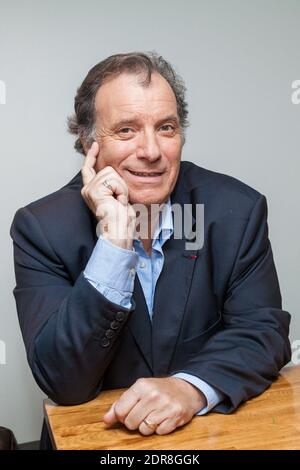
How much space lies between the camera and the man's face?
1.30 metres

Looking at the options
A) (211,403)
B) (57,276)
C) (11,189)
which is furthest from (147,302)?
(11,189)

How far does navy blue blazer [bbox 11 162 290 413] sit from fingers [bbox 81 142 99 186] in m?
0.06

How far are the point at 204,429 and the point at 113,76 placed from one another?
87 cm

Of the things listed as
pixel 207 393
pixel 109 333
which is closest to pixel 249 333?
pixel 207 393

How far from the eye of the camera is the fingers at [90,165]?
4.48ft

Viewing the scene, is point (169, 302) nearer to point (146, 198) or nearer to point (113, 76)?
point (146, 198)

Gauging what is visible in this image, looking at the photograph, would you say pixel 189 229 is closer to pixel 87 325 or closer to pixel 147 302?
pixel 147 302

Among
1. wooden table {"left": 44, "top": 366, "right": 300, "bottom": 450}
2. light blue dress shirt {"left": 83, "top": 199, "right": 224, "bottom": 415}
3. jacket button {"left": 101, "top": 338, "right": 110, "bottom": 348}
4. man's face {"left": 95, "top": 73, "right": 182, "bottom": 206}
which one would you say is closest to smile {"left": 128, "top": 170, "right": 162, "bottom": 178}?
man's face {"left": 95, "top": 73, "right": 182, "bottom": 206}

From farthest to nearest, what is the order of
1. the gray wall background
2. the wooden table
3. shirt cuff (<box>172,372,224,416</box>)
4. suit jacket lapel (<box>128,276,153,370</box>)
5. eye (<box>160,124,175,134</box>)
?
the gray wall background
eye (<box>160,124,175,134</box>)
suit jacket lapel (<box>128,276,153,370</box>)
shirt cuff (<box>172,372,224,416</box>)
the wooden table

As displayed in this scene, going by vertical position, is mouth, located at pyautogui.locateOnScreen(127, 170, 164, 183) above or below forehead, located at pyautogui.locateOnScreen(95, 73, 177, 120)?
below

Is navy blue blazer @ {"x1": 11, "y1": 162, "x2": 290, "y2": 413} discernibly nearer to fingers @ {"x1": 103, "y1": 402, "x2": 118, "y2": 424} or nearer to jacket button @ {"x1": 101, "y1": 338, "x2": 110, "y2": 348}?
jacket button @ {"x1": 101, "y1": 338, "x2": 110, "y2": 348}

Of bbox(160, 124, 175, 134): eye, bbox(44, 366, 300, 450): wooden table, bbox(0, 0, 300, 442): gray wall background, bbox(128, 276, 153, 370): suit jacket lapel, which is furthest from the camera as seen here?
bbox(0, 0, 300, 442): gray wall background

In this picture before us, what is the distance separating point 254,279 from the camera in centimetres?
129

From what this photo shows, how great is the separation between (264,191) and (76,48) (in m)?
0.92
